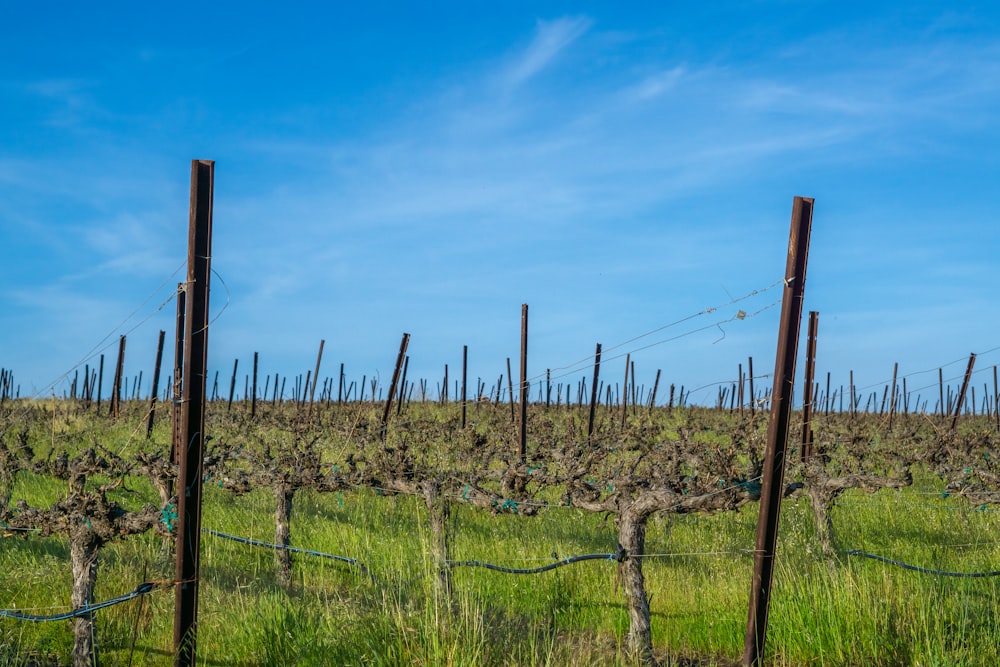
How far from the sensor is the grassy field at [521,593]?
19.0 ft

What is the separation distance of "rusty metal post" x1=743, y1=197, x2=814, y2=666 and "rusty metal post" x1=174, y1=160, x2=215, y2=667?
3.91 m

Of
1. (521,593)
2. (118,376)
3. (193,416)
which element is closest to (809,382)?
(521,593)

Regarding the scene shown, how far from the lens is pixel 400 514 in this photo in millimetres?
12680

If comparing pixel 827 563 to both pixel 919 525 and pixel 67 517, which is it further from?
pixel 67 517

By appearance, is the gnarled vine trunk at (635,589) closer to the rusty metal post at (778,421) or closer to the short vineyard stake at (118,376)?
the rusty metal post at (778,421)

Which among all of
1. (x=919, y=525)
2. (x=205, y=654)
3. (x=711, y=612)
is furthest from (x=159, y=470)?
(x=919, y=525)

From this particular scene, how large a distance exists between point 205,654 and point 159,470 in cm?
386

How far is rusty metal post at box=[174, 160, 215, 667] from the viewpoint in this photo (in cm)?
570

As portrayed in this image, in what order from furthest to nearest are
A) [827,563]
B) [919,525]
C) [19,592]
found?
1. [919,525]
2. [827,563]
3. [19,592]

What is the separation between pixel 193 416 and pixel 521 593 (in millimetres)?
4175

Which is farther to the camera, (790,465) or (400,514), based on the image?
(400,514)

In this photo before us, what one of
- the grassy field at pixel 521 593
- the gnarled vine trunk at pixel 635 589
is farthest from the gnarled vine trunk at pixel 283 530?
the gnarled vine trunk at pixel 635 589

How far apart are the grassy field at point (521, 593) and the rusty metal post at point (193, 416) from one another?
38 centimetres

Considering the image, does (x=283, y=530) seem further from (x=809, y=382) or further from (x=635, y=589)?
(x=809, y=382)
